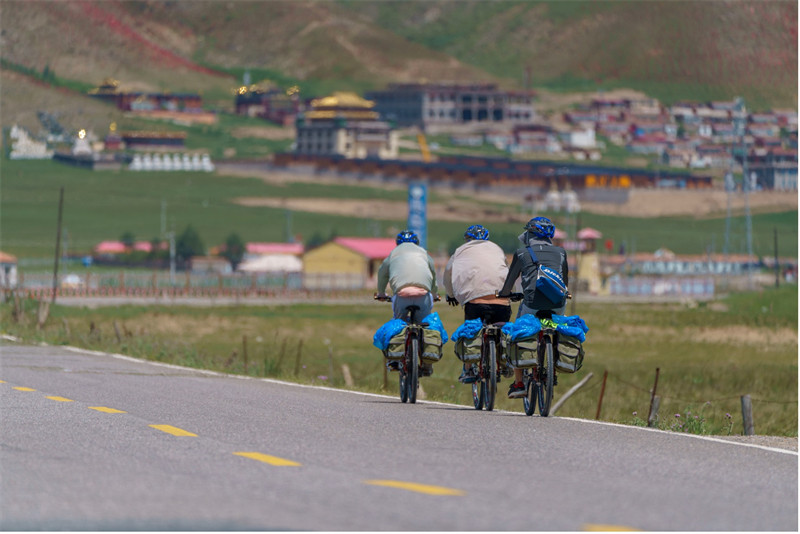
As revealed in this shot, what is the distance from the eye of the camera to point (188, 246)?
496 feet

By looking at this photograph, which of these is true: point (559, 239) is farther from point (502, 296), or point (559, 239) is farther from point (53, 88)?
point (502, 296)

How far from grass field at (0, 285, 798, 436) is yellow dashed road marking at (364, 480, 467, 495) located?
28.3 feet

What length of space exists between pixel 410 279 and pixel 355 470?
6.87m

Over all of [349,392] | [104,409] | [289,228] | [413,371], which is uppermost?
[289,228]

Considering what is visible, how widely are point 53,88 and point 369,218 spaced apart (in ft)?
138

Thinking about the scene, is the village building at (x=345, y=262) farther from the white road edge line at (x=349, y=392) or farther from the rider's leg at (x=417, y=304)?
the rider's leg at (x=417, y=304)

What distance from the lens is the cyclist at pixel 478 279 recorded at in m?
17.5

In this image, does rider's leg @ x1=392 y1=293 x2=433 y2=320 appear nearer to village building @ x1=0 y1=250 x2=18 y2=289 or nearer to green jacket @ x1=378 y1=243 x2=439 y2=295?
green jacket @ x1=378 y1=243 x2=439 y2=295

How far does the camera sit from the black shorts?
17.7 m

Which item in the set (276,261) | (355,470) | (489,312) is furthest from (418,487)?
(276,261)

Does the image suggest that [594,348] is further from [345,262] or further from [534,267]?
[345,262]

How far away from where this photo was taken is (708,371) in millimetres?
49188

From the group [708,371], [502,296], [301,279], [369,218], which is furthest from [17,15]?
[502,296]

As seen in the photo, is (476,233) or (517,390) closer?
(517,390)
